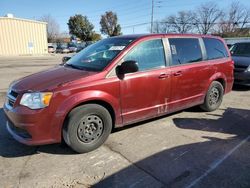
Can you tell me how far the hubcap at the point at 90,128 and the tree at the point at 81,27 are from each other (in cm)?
6593

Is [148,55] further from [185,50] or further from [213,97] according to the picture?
[213,97]

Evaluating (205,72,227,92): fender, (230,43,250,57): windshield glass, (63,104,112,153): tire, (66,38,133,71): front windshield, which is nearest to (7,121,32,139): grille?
(63,104,112,153): tire

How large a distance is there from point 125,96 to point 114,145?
0.82 m

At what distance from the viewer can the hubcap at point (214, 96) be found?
585 centimetres

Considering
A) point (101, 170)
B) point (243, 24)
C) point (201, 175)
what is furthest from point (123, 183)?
point (243, 24)

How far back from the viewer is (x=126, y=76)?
13.4 ft

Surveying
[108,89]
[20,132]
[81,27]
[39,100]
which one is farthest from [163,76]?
[81,27]

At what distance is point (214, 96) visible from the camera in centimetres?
595

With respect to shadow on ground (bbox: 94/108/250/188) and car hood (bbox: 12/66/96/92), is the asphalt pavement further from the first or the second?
car hood (bbox: 12/66/96/92)

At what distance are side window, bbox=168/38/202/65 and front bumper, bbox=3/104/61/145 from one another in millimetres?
2567

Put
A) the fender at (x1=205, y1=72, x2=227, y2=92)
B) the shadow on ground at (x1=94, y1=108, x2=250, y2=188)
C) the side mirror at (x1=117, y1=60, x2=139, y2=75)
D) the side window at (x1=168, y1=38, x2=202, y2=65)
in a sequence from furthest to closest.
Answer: the fender at (x1=205, y1=72, x2=227, y2=92), the side window at (x1=168, y1=38, x2=202, y2=65), the side mirror at (x1=117, y1=60, x2=139, y2=75), the shadow on ground at (x1=94, y1=108, x2=250, y2=188)

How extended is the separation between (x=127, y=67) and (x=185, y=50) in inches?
68.5

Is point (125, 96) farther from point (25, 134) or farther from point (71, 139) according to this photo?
point (25, 134)

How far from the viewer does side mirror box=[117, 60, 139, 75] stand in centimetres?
392
